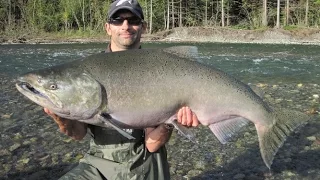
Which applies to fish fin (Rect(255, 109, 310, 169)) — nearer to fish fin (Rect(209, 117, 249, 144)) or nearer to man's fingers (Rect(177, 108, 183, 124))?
fish fin (Rect(209, 117, 249, 144))

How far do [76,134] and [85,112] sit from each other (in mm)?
870

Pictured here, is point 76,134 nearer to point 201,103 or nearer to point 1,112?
point 201,103

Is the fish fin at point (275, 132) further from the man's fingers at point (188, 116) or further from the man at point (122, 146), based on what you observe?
the man at point (122, 146)

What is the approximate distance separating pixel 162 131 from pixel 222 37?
111ft

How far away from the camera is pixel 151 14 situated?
4384cm

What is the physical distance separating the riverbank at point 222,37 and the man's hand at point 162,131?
29628mm

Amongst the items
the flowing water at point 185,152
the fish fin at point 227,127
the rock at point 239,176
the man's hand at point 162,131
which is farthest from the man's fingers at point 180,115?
the rock at point 239,176

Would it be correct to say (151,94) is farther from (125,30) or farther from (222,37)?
(222,37)

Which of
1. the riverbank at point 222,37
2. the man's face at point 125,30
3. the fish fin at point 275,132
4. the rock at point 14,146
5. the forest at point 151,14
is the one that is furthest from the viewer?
the forest at point 151,14

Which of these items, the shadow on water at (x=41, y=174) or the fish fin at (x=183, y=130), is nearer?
the fish fin at (x=183, y=130)

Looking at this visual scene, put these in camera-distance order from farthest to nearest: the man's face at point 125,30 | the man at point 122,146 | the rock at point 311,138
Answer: the rock at point 311,138 < the man's face at point 125,30 < the man at point 122,146

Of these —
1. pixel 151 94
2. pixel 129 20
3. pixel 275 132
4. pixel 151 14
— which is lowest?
pixel 275 132

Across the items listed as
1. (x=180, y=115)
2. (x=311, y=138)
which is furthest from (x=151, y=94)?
(x=311, y=138)

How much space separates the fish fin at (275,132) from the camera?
3.22 metres
